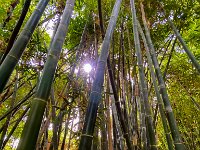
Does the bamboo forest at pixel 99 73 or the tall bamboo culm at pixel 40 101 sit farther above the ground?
the bamboo forest at pixel 99 73

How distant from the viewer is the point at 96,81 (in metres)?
1.65

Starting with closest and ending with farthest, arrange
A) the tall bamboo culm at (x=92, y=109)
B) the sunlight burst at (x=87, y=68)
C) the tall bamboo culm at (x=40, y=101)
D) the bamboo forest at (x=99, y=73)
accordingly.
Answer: the tall bamboo culm at (x=40, y=101)
the tall bamboo culm at (x=92, y=109)
the bamboo forest at (x=99, y=73)
the sunlight burst at (x=87, y=68)

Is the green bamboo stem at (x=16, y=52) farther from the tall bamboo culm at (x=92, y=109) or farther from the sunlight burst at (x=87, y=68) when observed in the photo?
the sunlight burst at (x=87, y=68)

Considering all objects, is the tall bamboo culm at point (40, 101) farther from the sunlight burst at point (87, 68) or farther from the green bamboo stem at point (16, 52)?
the sunlight burst at point (87, 68)

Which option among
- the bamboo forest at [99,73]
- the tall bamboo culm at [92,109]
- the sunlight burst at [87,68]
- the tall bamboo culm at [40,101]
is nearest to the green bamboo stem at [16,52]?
the bamboo forest at [99,73]

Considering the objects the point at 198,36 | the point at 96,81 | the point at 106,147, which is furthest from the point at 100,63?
the point at 198,36

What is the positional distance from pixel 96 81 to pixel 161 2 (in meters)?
3.12

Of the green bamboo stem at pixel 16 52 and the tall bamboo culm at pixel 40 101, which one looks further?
the green bamboo stem at pixel 16 52

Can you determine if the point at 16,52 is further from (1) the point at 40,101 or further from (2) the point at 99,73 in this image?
(2) the point at 99,73

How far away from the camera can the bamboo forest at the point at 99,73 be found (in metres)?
1.54

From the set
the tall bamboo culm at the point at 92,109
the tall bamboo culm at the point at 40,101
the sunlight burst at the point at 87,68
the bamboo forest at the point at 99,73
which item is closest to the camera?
the tall bamboo culm at the point at 40,101

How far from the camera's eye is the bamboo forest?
1.54 metres

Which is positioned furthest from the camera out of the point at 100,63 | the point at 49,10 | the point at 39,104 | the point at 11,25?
the point at 49,10

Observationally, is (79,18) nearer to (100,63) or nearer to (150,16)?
(150,16)
